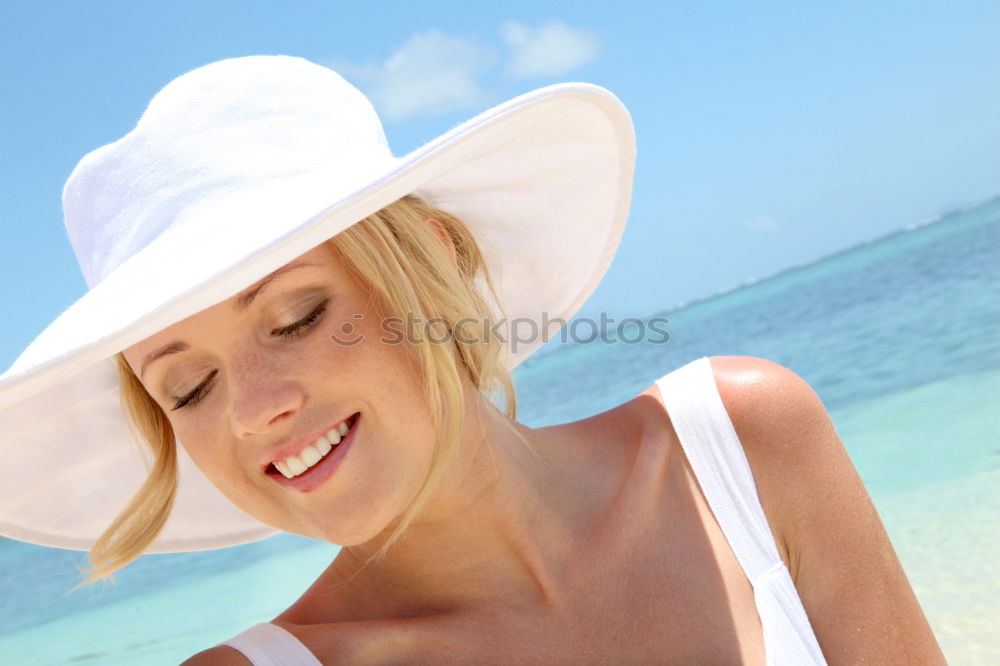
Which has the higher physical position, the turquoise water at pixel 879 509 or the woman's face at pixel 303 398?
the woman's face at pixel 303 398

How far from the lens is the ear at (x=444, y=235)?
2.15 meters

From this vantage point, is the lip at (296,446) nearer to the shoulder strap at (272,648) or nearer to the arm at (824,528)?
the shoulder strap at (272,648)

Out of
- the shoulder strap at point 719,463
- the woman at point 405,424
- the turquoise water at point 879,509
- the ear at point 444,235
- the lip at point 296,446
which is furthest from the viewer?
the turquoise water at point 879,509

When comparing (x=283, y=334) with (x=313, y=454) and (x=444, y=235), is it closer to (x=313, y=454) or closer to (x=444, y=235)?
(x=313, y=454)

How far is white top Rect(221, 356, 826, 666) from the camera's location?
1.89 metres

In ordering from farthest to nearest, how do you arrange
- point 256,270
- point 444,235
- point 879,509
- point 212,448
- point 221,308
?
point 879,509
point 444,235
point 212,448
point 221,308
point 256,270

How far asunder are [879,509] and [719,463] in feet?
14.8

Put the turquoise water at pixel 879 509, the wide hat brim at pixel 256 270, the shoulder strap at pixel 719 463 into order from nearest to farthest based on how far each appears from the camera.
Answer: the wide hat brim at pixel 256 270 < the shoulder strap at pixel 719 463 < the turquoise water at pixel 879 509

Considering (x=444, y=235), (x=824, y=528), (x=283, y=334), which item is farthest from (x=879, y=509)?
(x=283, y=334)

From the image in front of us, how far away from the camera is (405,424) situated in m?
1.88

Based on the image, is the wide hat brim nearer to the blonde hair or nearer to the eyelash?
the blonde hair

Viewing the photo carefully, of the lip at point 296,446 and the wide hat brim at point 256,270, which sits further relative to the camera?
the lip at point 296,446

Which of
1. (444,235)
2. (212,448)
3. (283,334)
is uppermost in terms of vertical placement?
(444,235)

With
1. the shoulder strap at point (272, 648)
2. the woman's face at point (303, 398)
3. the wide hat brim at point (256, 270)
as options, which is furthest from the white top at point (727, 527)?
the wide hat brim at point (256, 270)
